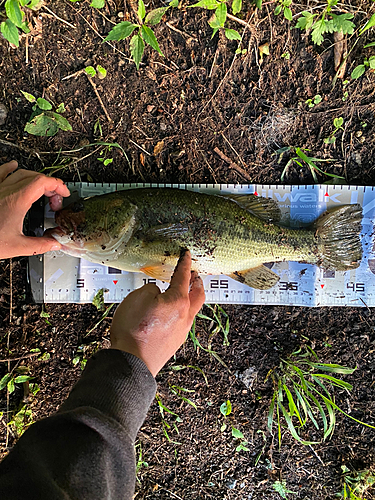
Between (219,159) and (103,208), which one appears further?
(219,159)

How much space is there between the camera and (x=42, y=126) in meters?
3.14

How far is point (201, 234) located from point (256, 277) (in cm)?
74

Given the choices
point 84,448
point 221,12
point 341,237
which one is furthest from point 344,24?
point 84,448

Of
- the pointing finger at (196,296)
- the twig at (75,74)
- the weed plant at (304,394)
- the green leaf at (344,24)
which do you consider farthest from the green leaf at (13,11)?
the weed plant at (304,394)

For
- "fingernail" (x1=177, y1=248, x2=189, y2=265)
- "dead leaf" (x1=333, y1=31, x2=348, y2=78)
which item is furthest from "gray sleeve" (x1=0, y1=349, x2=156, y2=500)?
"dead leaf" (x1=333, y1=31, x2=348, y2=78)

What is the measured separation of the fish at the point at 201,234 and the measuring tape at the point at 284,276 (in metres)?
0.13

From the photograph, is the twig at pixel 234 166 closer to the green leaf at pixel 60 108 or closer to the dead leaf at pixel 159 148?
the dead leaf at pixel 159 148

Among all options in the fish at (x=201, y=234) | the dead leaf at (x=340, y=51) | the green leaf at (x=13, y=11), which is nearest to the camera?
the green leaf at (x=13, y=11)

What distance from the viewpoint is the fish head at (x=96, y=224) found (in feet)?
8.95

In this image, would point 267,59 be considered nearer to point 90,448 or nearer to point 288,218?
point 288,218

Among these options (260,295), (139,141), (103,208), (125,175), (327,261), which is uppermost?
(139,141)

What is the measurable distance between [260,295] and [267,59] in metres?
2.37

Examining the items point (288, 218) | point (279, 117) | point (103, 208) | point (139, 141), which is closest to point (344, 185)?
point (288, 218)

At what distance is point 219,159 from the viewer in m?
3.25
